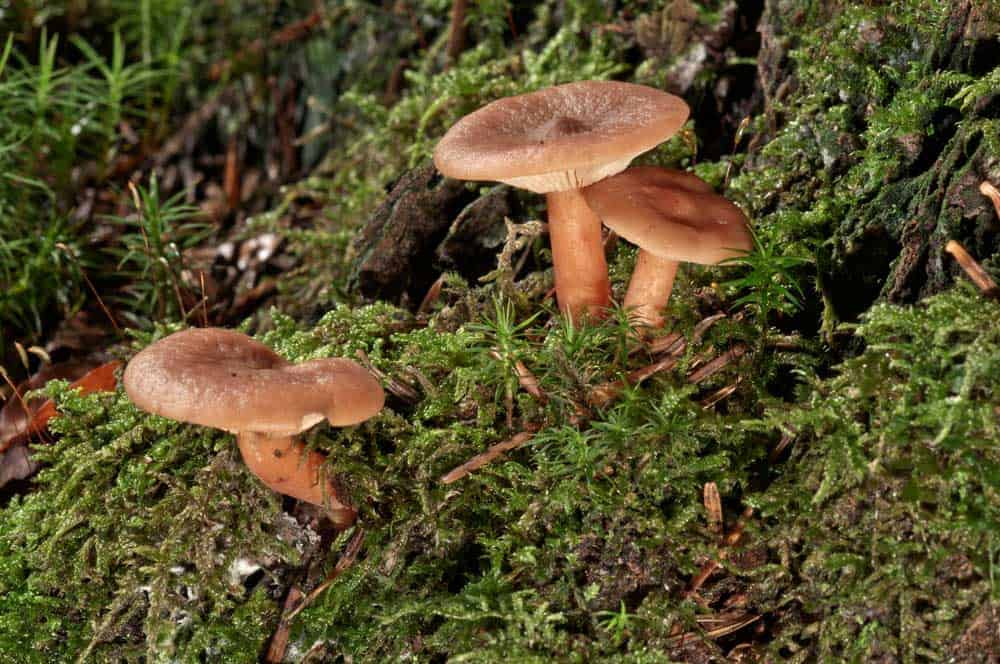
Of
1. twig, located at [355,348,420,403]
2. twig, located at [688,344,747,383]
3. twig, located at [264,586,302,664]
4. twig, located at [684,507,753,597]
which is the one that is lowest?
twig, located at [264,586,302,664]

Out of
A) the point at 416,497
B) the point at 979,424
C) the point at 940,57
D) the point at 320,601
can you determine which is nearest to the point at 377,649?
the point at 320,601

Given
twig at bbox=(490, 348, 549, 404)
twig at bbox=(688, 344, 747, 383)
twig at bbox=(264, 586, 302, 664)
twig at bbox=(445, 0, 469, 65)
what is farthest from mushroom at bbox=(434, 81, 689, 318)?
twig at bbox=(445, 0, 469, 65)

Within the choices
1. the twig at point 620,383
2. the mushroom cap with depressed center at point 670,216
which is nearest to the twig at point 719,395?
the twig at point 620,383

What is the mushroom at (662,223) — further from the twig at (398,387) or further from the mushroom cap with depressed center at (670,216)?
the twig at (398,387)

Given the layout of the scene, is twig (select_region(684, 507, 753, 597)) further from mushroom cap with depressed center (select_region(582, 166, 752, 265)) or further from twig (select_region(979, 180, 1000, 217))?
twig (select_region(979, 180, 1000, 217))

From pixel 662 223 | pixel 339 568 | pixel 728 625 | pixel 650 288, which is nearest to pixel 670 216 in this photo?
pixel 662 223

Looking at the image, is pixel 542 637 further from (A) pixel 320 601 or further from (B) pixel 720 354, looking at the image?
(B) pixel 720 354
